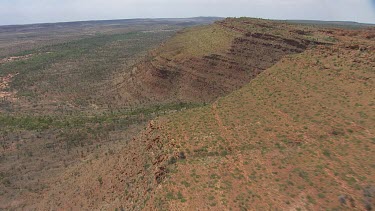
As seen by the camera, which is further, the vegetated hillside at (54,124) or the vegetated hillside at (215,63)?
the vegetated hillside at (215,63)

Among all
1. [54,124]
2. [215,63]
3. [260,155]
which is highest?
[215,63]

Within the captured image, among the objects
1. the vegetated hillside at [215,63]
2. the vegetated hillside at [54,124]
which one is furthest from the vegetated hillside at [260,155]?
the vegetated hillside at [215,63]

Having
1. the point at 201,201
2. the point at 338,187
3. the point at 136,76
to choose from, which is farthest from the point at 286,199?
the point at 136,76

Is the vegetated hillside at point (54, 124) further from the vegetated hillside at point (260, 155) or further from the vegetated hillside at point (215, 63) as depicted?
the vegetated hillside at point (215, 63)

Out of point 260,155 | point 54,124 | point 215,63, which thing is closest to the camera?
point 260,155

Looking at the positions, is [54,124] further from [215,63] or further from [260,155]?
[260,155]

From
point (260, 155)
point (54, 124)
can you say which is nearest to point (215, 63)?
point (54, 124)
